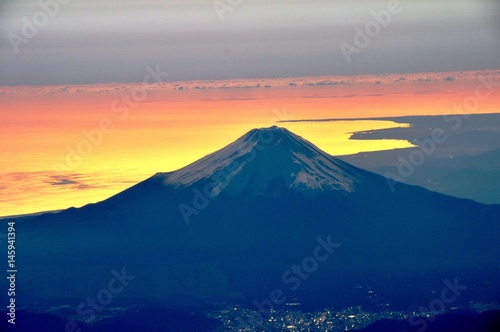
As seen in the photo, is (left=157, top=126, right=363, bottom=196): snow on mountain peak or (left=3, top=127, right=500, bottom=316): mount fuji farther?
(left=157, top=126, right=363, bottom=196): snow on mountain peak

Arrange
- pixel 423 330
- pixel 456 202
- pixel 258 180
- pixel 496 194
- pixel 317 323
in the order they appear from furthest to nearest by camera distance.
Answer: pixel 496 194 → pixel 456 202 → pixel 258 180 → pixel 317 323 → pixel 423 330

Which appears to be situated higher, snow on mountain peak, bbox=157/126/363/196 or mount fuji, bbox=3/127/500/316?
snow on mountain peak, bbox=157/126/363/196

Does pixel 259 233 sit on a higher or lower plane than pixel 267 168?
lower

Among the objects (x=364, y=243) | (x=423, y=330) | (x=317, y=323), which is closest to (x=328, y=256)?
(x=364, y=243)

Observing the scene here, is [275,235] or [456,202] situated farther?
[456,202]

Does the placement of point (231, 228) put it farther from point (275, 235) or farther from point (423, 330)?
point (423, 330)
